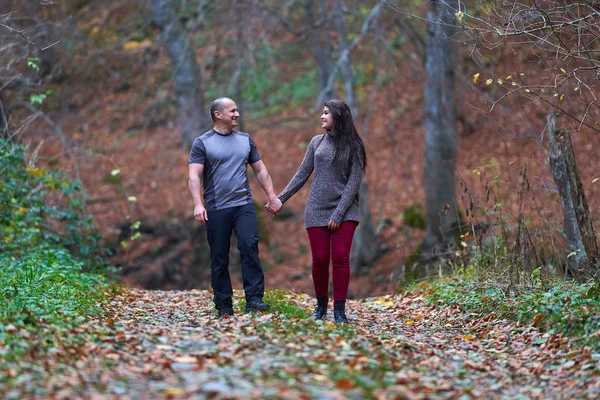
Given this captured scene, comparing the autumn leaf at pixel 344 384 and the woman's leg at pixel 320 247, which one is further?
the woman's leg at pixel 320 247

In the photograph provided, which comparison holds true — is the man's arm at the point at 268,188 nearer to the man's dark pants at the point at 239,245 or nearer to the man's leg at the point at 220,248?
the man's dark pants at the point at 239,245

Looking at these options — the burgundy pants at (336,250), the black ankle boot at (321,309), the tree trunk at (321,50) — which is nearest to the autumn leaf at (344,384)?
the burgundy pants at (336,250)

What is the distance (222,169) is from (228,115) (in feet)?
1.78

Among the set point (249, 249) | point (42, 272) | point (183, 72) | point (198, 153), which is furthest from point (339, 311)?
point (183, 72)

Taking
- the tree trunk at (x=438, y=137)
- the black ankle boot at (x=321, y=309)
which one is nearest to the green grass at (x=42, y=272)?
the black ankle boot at (x=321, y=309)

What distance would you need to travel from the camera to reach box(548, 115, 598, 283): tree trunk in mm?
8375

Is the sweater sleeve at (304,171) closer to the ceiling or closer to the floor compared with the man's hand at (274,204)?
closer to the ceiling

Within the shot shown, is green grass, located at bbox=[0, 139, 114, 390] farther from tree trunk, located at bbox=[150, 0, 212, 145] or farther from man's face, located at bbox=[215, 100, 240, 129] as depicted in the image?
tree trunk, located at bbox=[150, 0, 212, 145]


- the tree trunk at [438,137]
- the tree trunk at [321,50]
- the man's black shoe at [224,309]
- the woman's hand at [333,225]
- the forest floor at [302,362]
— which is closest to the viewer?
the forest floor at [302,362]

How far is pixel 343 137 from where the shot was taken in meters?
7.84

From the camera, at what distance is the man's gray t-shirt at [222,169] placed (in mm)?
7777

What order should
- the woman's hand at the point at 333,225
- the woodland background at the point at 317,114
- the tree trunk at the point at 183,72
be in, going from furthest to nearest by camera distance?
the tree trunk at the point at 183,72 → the woodland background at the point at 317,114 → the woman's hand at the point at 333,225

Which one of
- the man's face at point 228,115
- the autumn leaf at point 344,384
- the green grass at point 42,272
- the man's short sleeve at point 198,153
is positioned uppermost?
the man's face at point 228,115

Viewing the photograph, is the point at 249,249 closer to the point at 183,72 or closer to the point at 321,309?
the point at 321,309
